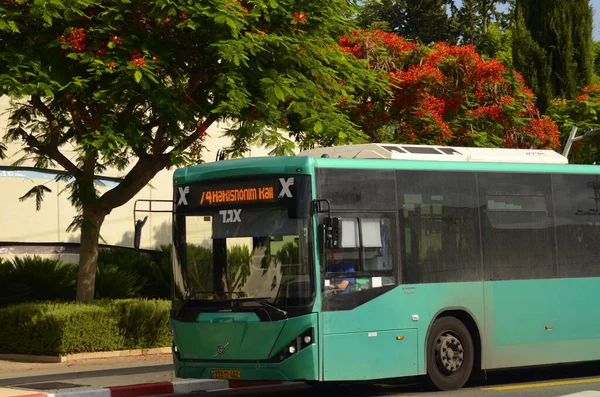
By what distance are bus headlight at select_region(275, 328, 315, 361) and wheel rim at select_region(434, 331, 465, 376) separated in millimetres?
2246

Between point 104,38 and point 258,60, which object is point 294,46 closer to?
point 258,60

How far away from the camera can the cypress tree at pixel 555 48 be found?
132 feet

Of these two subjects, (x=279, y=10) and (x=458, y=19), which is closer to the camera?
(x=279, y=10)

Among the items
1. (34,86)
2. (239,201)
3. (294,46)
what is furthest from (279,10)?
(239,201)

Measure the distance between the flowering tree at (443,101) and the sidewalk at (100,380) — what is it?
9862 mm

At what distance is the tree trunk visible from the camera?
66.3 ft

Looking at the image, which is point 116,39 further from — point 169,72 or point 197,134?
point 197,134

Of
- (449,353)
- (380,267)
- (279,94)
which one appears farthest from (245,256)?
(279,94)

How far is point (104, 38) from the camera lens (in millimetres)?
17844

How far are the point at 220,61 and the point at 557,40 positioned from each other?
2490cm

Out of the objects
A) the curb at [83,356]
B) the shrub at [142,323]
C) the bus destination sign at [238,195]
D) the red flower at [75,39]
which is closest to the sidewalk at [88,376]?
the curb at [83,356]

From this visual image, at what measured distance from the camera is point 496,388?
51.2 feet

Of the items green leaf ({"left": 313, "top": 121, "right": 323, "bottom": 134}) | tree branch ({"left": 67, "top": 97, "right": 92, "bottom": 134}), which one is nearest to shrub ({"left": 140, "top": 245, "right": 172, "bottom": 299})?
tree branch ({"left": 67, "top": 97, "right": 92, "bottom": 134})

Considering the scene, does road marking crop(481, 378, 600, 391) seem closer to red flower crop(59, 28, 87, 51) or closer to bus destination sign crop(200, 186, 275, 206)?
bus destination sign crop(200, 186, 275, 206)
